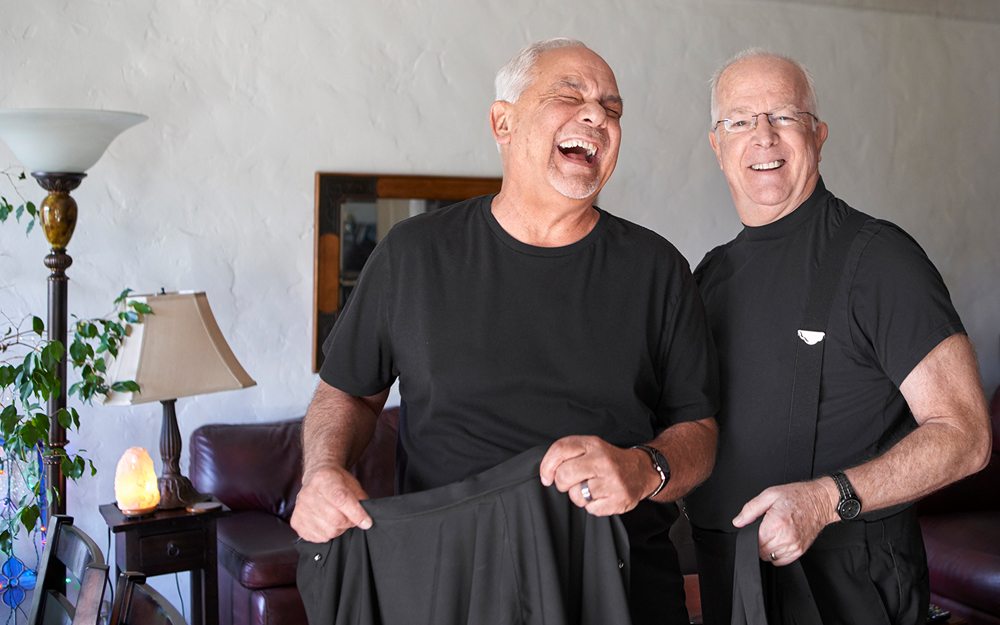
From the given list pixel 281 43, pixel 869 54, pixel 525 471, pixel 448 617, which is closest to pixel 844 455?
pixel 525 471

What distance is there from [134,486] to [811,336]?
235cm

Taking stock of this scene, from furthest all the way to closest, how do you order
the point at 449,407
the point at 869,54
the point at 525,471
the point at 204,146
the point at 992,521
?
the point at 869,54 → the point at 992,521 → the point at 204,146 → the point at 449,407 → the point at 525,471

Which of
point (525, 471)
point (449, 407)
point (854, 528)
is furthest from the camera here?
point (854, 528)

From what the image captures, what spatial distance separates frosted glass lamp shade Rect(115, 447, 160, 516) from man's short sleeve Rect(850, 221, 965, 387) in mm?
2419

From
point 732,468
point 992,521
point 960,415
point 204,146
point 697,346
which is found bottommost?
point 992,521

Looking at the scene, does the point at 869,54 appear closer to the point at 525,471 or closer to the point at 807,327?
the point at 807,327

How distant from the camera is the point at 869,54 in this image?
4.86m

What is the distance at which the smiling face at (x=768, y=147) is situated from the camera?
1983 mm

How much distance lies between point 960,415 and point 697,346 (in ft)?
1.66

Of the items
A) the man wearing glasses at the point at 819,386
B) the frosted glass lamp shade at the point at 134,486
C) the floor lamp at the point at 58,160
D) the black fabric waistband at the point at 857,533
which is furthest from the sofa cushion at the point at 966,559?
the floor lamp at the point at 58,160

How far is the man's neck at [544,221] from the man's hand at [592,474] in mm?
459

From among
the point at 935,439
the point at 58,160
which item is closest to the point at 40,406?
the point at 58,160

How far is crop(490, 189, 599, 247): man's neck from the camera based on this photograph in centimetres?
166

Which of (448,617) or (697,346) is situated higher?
(697,346)
